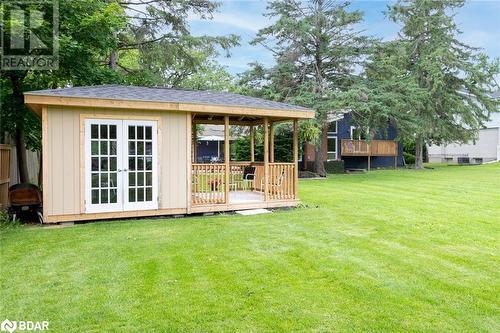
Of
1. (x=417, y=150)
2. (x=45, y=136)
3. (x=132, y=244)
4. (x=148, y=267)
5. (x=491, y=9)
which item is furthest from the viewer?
(x=417, y=150)

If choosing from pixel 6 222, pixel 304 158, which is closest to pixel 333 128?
pixel 304 158

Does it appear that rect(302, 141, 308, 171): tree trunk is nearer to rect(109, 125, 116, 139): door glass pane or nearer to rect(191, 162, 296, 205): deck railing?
rect(191, 162, 296, 205): deck railing

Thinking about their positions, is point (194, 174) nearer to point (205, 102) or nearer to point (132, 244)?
point (205, 102)

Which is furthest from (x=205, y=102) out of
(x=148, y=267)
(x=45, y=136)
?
(x=148, y=267)

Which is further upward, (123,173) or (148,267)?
(123,173)

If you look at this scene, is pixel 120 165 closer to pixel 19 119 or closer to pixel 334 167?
pixel 19 119

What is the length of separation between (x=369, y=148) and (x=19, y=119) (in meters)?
20.3

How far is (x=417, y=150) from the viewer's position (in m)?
25.6

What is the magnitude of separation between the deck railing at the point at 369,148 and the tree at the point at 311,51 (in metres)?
5.01

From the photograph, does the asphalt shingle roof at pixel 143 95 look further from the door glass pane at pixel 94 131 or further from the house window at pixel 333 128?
the house window at pixel 333 128

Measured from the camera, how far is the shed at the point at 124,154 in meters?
6.80

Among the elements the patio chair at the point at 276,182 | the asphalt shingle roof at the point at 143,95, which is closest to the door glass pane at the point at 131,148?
the asphalt shingle roof at the point at 143,95

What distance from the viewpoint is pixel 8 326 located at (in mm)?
2977

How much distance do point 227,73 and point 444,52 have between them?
17.0m
